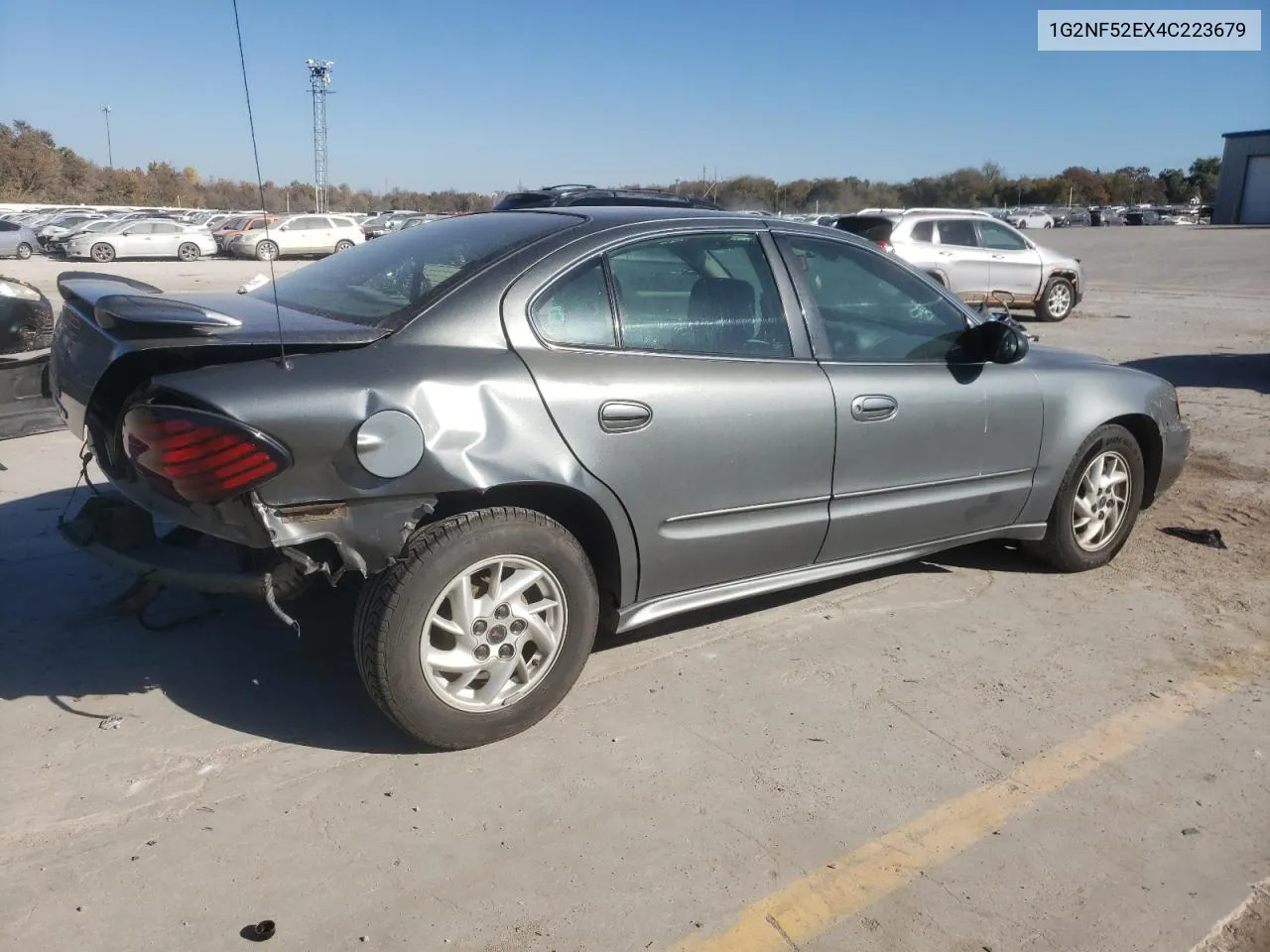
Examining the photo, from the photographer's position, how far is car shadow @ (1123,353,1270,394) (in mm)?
10000

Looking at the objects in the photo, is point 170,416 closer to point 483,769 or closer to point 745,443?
point 483,769

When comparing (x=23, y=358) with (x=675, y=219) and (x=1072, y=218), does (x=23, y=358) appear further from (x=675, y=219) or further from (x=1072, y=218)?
(x=1072, y=218)

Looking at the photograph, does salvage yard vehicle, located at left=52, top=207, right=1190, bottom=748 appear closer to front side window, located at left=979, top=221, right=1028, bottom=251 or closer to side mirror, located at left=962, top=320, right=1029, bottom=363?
side mirror, located at left=962, top=320, right=1029, bottom=363

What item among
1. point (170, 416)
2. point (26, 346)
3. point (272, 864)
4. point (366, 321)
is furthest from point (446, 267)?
point (26, 346)

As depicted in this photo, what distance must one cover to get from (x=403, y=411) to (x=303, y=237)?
33488mm

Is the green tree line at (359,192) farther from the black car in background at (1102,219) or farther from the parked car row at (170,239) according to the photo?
the parked car row at (170,239)

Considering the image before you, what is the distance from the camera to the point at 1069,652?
4074 millimetres

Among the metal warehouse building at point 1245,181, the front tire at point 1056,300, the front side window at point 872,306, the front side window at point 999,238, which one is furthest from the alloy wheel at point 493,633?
the metal warehouse building at point 1245,181

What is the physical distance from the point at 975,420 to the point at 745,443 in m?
1.20

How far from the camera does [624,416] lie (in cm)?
332

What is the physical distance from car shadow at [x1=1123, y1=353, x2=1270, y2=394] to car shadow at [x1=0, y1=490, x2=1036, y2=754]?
7.20 meters

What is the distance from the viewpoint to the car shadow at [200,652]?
3.39m

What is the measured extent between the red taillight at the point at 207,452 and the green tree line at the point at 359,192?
50.1 meters

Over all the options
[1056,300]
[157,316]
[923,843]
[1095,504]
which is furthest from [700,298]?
[1056,300]
